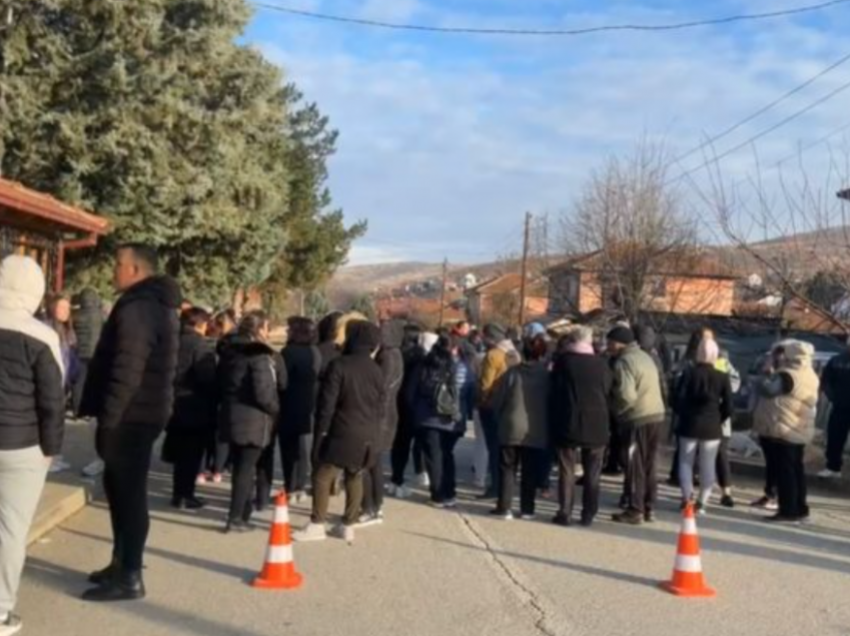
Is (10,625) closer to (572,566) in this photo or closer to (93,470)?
(572,566)

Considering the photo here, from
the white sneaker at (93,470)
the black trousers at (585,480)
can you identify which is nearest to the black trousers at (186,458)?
the white sneaker at (93,470)

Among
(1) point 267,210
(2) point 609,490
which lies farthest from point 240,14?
(2) point 609,490

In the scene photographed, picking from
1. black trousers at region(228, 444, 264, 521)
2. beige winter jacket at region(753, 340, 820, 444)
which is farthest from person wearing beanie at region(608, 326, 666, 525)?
black trousers at region(228, 444, 264, 521)

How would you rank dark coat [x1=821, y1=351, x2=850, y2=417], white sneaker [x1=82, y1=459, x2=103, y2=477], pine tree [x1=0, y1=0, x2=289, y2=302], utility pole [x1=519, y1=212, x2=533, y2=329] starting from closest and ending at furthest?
white sneaker [x1=82, y1=459, x2=103, y2=477] → dark coat [x1=821, y1=351, x2=850, y2=417] → pine tree [x1=0, y1=0, x2=289, y2=302] → utility pole [x1=519, y1=212, x2=533, y2=329]

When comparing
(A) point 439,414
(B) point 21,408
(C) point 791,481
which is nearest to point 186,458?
(A) point 439,414

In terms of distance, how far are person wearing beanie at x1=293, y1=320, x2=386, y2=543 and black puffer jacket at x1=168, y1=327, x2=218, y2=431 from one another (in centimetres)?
161

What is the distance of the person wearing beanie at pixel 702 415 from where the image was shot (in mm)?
11047

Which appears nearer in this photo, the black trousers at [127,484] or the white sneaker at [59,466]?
the black trousers at [127,484]

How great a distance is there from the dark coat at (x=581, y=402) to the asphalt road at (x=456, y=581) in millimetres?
846

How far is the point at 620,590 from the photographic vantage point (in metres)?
7.76

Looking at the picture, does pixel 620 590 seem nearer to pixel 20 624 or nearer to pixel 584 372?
pixel 584 372

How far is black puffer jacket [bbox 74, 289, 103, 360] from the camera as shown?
41.1 ft

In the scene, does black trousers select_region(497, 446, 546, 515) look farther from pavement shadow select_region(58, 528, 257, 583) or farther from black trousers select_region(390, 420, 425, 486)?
pavement shadow select_region(58, 528, 257, 583)

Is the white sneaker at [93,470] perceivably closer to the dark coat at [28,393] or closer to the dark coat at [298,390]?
the dark coat at [298,390]
